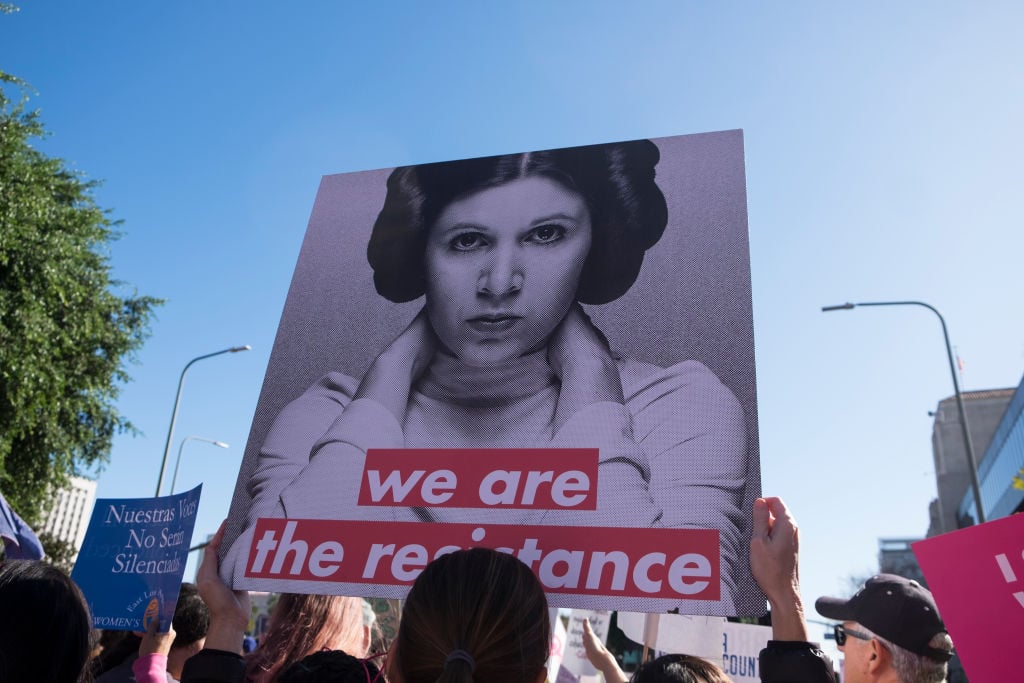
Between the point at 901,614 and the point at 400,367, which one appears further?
the point at 400,367

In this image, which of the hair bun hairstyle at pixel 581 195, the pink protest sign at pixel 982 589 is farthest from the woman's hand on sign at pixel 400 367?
the pink protest sign at pixel 982 589

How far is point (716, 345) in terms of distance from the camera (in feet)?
8.74

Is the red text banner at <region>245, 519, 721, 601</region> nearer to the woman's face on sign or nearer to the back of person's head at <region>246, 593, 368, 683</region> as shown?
the back of person's head at <region>246, 593, 368, 683</region>

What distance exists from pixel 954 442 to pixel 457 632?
269 feet

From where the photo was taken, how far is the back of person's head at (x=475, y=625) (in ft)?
5.57

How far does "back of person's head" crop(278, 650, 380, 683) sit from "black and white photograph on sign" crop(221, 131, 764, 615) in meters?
0.87

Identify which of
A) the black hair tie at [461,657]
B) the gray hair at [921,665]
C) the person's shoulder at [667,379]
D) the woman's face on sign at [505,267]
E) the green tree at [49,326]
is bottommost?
the black hair tie at [461,657]

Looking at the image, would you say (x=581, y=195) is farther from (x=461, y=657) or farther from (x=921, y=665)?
(x=921, y=665)

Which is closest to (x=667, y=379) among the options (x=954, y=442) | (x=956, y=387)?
(x=956, y=387)

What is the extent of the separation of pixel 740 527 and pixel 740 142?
1502 millimetres

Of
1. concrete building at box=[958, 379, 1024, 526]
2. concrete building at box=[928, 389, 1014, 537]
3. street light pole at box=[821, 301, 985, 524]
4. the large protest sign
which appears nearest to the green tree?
the large protest sign

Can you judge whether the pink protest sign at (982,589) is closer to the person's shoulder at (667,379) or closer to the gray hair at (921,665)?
the gray hair at (921,665)

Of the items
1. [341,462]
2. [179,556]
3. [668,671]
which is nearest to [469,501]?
[341,462]

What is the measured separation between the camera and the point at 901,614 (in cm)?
283
